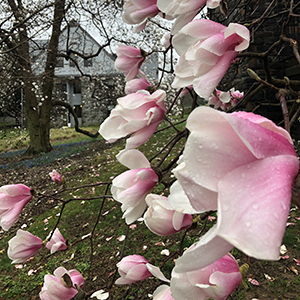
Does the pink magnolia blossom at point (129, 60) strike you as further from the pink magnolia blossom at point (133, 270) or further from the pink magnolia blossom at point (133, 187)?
the pink magnolia blossom at point (133, 270)

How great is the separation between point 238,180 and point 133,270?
0.55 m

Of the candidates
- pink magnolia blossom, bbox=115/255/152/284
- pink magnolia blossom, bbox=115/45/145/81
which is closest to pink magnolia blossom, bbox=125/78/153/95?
pink magnolia blossom, bbox=115/45/145/81

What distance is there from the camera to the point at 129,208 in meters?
0.48

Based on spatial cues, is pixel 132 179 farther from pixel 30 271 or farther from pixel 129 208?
pixel 30 271

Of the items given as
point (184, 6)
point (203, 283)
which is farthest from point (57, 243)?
point (184, 6)

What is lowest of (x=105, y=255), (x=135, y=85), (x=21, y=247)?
(x=105, y=255)

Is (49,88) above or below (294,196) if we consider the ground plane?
below

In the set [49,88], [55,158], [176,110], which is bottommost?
[176,110]

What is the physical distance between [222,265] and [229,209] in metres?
0.25

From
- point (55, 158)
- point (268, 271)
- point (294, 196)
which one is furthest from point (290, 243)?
point (55, 158)

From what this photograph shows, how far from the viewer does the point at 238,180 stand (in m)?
0.19

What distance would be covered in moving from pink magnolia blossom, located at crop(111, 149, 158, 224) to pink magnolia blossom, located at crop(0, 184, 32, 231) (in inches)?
17.6

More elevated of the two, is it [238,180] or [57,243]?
[238,180]

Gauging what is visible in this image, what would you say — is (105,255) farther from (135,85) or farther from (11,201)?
(135,85)
